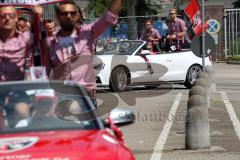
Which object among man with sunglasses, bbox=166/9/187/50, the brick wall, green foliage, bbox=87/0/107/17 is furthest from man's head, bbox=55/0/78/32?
green foliage, bbox=87/0/107/17

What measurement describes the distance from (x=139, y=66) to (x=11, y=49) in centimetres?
1452

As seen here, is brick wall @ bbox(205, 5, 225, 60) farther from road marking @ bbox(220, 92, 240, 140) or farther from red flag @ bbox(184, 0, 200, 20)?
road marking @ bbox(220, 92, 240, 140)

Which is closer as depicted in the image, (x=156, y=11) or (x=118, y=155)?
(x=118, y=155)

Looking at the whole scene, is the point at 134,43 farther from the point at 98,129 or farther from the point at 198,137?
the point at 98,129

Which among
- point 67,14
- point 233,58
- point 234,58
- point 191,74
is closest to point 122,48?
point 191,74

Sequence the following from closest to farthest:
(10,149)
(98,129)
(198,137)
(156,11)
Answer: (10,149), (98,129), (198,137), (156,11)

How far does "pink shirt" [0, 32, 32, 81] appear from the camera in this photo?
8258mm

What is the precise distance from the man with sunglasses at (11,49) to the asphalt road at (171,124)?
9.88 ft

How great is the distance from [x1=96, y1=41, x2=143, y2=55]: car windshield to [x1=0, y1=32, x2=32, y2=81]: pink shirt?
47.9ft

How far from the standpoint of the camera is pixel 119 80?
2230cm

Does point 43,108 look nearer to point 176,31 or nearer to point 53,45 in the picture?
point 53,45

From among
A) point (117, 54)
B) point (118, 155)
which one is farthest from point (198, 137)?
point (117, 54)

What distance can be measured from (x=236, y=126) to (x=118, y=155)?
322 inches

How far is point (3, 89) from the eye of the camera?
285 inches
